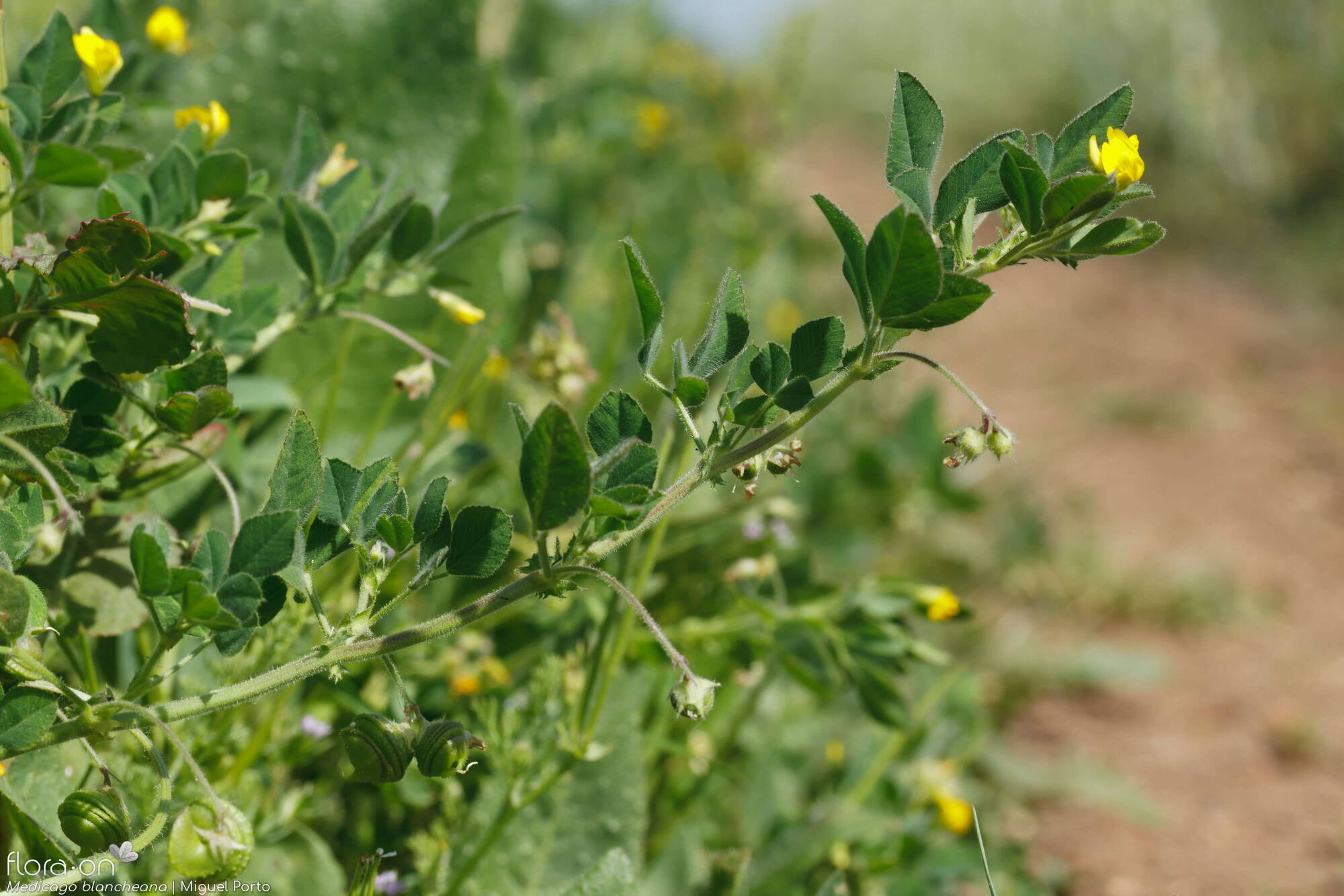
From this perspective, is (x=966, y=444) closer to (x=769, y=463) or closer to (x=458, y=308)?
(x=769, y=463)

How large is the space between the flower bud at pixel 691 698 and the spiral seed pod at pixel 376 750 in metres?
0.14

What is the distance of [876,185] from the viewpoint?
5.23 metres

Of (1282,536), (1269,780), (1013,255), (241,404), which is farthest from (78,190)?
(1282,536)

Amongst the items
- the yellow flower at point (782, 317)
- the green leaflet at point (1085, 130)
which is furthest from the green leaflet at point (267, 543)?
the yellow flower at point (782, 317)

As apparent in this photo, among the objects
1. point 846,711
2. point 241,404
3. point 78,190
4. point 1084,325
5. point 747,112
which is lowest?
point 1084,325

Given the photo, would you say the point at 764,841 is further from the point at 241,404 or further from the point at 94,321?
the point at 94,321

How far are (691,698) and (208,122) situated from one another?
1.70ft

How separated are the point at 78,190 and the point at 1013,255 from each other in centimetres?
77

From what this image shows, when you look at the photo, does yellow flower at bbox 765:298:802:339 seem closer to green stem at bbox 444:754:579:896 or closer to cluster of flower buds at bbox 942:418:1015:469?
green stem at bbox 444:754:579:896

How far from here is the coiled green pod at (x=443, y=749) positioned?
0.54 m

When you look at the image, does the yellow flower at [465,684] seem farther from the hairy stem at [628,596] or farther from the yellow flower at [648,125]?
the yellow flower at [648,125]

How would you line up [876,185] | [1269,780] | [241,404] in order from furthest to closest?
[876,185]
[1269,780]
[241,404]

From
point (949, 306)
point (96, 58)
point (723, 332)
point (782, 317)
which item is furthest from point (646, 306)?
point (782, 317)

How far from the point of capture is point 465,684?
959 mm
